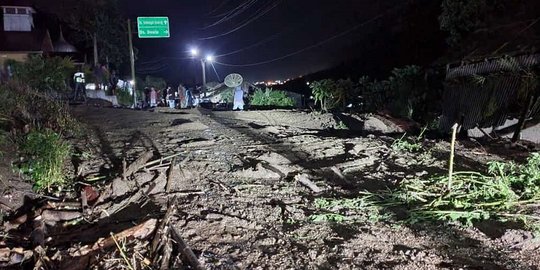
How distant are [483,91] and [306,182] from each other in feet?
21.1

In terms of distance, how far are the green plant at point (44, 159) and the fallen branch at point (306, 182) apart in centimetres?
364

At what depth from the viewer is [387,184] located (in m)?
6.54

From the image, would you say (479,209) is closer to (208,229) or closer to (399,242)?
(399,242)

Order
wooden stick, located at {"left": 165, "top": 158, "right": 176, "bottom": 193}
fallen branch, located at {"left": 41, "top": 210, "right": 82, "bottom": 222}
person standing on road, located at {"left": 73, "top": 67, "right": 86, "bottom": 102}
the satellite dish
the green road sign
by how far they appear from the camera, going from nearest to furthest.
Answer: fallen branch, located at {"left": 41, "top": 210, "right": 82, "bottom": 222} < wooden stick, located at {"left": 165, "top": 158, "right": 176, "bottom": 193} < person standing on road, located at {"left": 73, "top": 67, "right": 86, "bottom": 102} < the satellite dish < the green road sign

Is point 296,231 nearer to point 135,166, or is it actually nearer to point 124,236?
point 124,236

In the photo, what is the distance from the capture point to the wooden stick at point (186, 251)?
12.4ft

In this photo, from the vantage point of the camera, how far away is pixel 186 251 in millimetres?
3986

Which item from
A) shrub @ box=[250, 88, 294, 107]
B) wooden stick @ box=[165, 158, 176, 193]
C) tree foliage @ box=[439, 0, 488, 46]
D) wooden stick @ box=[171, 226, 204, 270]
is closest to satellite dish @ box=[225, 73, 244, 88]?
Answer: shrub @ box=[250, 88, 294, 107]

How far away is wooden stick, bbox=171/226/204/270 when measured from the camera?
378 centimetres

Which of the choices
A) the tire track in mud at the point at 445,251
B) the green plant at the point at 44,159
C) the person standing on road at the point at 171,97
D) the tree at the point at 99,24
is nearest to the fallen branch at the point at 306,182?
the tire track in mud at the point at 445,251

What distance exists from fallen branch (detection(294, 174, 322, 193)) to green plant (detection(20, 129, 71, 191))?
3.64m

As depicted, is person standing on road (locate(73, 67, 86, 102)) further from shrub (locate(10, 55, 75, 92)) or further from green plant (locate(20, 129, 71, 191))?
green plant (locate(20, 129, 71, 191))

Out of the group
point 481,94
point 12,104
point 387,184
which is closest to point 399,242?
point 387,184

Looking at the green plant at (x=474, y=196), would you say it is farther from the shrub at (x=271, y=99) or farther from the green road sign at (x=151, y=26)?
the green road sign at (x=151, y=26)
